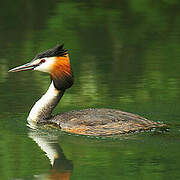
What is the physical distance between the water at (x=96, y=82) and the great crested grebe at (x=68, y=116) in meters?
0.17

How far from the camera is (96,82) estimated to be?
554 inches

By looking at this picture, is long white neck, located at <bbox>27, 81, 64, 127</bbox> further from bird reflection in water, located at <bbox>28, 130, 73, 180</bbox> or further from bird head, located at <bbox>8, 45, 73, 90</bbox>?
bird reflection in water, located at <bbox>28, 130, 73, 180</bbox>

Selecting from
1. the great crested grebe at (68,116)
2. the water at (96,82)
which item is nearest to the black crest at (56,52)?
the great crested grebe at (68,116)

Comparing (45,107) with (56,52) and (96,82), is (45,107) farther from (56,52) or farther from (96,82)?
(96,82)

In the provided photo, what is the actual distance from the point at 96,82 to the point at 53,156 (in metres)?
3.94

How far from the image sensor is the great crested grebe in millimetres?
10891

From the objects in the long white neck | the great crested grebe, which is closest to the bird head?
the great crested grebe

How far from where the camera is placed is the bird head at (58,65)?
11.4 metres

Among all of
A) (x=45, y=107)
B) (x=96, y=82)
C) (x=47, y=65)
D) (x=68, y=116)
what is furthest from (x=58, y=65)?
(x=96, y=82)

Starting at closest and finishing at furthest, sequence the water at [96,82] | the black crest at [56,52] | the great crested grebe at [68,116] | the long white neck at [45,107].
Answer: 1. the water at [96,82]
2. the great crested grebe at [68,116]
3. the black crest at [56,52]
4. the long white neck at [45,107]

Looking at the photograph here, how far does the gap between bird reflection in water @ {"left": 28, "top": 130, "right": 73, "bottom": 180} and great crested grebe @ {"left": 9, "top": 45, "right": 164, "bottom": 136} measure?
0.29 metres

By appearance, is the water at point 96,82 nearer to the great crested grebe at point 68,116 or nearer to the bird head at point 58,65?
the great crested grebe at point 68,116

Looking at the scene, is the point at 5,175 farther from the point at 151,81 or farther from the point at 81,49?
the point at 81,49

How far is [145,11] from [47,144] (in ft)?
37.4
